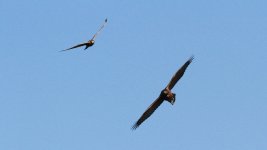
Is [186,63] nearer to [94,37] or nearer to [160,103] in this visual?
[160,103]

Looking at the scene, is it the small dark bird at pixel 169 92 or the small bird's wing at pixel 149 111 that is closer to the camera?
the small dark bird at pixel 169 92

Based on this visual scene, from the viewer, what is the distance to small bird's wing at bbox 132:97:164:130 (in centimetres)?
4425

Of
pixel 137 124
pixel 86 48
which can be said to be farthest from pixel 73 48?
pixel 137 124

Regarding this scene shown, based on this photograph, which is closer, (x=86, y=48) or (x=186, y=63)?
(x=186, y=63)

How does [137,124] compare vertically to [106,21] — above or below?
below

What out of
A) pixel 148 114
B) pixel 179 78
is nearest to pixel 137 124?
pixel 148 114

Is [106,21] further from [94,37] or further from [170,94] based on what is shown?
[170,94]

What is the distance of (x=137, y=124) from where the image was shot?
44812mm

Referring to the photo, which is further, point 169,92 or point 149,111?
point 149,111

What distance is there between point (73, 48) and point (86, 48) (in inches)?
33.9

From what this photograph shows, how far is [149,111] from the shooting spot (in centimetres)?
4488

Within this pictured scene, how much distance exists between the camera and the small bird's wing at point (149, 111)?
4425cm

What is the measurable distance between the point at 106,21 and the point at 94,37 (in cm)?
213

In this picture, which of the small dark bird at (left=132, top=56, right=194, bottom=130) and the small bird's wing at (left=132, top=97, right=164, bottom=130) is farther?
the small bird's wing at (left=132, top=97, right=164, bottom=130)
